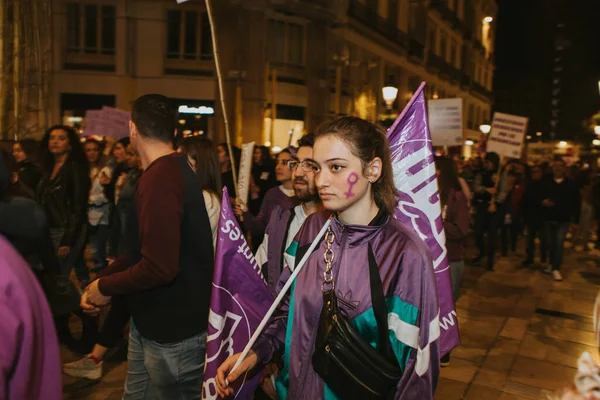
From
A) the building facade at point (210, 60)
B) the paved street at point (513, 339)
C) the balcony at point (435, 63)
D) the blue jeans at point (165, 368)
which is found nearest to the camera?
the blue jeans at point (165, 368)

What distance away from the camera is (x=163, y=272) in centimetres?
250

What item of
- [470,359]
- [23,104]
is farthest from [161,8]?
[470,359]

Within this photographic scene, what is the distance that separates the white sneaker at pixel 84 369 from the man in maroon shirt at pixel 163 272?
172 centimetres

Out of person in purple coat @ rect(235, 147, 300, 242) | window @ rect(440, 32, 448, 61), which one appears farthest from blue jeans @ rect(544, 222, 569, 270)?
window @ rect(440, 32, 448, 61)

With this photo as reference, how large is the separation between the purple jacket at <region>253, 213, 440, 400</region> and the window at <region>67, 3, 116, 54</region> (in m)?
21.2

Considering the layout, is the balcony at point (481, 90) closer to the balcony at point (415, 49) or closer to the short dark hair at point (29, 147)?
the balcony at point (415, 49)

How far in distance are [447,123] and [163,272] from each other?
1017 centimetres

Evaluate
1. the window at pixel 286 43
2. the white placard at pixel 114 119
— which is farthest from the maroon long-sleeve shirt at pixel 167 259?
the window at pixel 286 43

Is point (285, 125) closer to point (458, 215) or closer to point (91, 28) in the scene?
point (91, 28)

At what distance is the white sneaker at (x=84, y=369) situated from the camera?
4.38 metres

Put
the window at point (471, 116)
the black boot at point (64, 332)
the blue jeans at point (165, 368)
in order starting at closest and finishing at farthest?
1. the blue jeans at point (165, 368)
2. the black boot at point (64, 332)
3. the window at point (471, 116)

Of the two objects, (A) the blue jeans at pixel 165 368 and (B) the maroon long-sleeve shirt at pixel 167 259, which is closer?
(B) the maroon long-sleeve shirt at pixel 167 259

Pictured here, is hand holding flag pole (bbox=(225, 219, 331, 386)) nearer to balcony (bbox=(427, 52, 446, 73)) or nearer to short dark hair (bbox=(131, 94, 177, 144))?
short dark hair (bbox=(131, 94, 177, 144))

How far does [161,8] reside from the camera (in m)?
20.8
